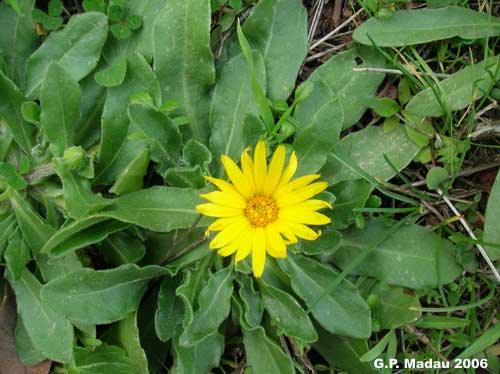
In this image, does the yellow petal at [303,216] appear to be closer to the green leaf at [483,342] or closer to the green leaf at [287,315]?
the green leaf at [287,315]

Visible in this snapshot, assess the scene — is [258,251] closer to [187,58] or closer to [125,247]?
[125,247]

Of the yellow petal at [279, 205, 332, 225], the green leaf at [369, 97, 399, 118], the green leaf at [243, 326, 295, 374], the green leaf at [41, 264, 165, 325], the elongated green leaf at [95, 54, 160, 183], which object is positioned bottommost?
the green leaf at [243, 326, 295, 374]

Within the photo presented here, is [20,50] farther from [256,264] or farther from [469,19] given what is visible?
[469,19]

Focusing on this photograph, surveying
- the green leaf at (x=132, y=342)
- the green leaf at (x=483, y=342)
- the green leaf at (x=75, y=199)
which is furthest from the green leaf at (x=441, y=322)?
the green leaf at (x=75, y=199)

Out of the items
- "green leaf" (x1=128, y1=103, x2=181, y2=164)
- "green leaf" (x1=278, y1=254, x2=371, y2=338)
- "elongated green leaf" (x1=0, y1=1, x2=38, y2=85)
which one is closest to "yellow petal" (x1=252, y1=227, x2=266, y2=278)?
"green leaf" (x1=278, y1=254, x2=371, y2=338)

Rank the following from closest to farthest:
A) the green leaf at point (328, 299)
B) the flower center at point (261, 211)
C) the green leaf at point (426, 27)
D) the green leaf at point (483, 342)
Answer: the flower center at point (261, 211), the green leaf at point (328, 299), the green leaf at point (483, 342), the green leaf at point (426, 27)

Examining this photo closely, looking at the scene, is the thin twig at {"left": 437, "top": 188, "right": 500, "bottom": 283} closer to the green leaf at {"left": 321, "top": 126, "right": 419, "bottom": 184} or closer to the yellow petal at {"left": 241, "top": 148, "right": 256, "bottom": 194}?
the green leaf at {"left": 321, "top": 126, "right": 419, "bottom": 184}
